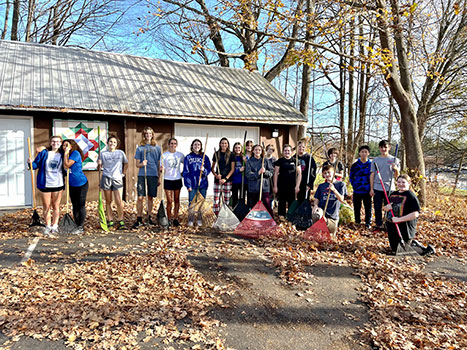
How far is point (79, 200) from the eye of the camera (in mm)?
6105

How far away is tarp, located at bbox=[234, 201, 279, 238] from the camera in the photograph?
6.28m

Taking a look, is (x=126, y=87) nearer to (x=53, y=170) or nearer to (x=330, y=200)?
(x=53, y=170)

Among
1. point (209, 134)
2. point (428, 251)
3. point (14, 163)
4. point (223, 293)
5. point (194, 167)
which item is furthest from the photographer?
point (209, 134)

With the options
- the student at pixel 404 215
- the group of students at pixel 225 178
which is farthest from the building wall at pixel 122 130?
the student at pixel 404 215

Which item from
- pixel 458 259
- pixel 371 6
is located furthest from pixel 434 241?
pixel 371 6

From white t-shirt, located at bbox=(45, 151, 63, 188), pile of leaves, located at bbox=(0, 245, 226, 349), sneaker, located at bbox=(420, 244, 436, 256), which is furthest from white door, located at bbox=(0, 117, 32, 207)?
sneaker, located at bbox=(420, 244, 436, 256)

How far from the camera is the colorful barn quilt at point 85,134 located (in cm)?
858

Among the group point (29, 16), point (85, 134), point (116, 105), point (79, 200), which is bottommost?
point (79, 200)

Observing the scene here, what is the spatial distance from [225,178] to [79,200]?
2.75 metres

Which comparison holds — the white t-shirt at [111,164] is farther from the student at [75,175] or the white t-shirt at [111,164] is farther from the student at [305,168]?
the student at [305,168]

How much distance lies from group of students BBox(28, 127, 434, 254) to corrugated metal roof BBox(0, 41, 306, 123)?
2826 mm

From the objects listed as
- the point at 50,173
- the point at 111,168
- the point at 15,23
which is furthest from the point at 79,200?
the point at 15,23

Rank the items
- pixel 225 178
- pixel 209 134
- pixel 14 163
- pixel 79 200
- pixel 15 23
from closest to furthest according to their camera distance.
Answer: pixel 79 200 → pixel 225 178 → pixel 14 163 → pixel 209 134 → pixel 15 23

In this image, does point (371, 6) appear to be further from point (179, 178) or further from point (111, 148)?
point (111, 148)
